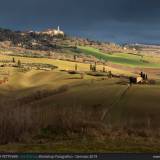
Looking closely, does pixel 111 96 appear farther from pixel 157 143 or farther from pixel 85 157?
pixel 85 157

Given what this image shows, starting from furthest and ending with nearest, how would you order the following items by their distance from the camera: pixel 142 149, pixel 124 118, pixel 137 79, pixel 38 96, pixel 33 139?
pixel 137 79
pixel 38 96
pixel 124 118
pixel 33 139
pixel 142 149

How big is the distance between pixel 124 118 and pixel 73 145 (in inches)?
2554

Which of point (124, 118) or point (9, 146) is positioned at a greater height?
point (9, 146)

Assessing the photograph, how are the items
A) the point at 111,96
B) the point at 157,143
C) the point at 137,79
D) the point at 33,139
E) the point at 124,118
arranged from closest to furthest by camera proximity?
1. the point at 157,143
2. the point at 33,139
3. the point at 124,118
4. the point at 111,96
5. the point at 137,79

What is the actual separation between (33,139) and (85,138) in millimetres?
3892

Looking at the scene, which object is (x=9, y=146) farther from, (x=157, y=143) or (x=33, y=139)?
(x=157, y=143)

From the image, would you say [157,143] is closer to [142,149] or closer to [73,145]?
[142,149]

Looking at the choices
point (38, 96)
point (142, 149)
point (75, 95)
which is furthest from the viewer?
point (38, 96)

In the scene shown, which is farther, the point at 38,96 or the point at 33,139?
the point at 38,96

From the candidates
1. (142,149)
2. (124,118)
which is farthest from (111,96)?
(142,149)

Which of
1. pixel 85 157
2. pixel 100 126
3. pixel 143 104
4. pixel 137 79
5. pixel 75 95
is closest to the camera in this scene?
pixel 85 157

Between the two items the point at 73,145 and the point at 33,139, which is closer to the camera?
the point at 73,145

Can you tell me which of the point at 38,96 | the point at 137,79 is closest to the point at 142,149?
the point at 38,96

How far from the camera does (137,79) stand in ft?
553
